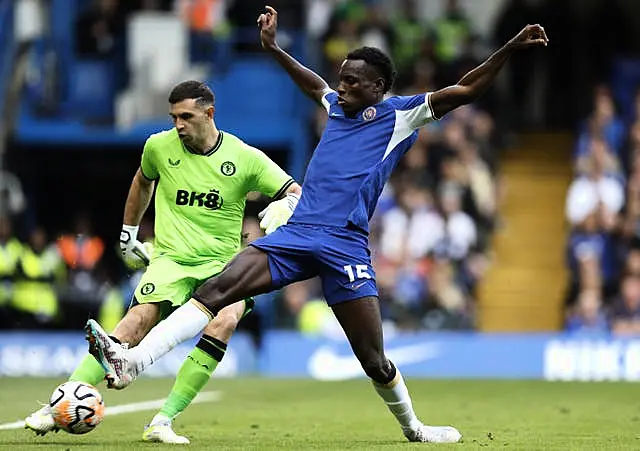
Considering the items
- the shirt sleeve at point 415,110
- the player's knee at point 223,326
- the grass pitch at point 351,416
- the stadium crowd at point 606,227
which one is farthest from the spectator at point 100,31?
the shirt sleeve at point 415,110

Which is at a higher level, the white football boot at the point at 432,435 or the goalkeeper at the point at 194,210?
the goalkeeper at the point at 194,210

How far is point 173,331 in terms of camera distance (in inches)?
354

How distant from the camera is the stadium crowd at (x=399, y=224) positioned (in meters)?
20.2

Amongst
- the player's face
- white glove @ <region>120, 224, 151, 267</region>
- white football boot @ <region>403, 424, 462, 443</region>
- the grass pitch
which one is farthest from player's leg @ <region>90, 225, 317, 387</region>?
white glove @ <region>120, 224, 151, 267</region>

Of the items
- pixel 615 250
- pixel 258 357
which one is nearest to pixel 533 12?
pixel 615 250

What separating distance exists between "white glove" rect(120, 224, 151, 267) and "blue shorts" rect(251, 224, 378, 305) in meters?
1.60

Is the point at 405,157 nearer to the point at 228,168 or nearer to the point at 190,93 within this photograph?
the point at 228,168

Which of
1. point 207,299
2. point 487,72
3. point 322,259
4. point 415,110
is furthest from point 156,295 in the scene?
point 487,72

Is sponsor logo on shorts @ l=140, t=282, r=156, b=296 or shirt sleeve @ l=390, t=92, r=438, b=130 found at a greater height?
shirt sleeve @ l=390, t=92, r=438, b=130

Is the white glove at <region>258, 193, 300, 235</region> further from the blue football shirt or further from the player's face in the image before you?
the player's face

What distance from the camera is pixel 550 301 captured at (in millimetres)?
22500

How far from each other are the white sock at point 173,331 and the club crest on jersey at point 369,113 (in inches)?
62.0

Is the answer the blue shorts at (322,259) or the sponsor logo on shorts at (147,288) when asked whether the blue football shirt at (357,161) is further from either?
the sponsor logo on shorts at (147,288)

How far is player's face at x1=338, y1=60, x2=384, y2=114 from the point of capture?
370 inches
